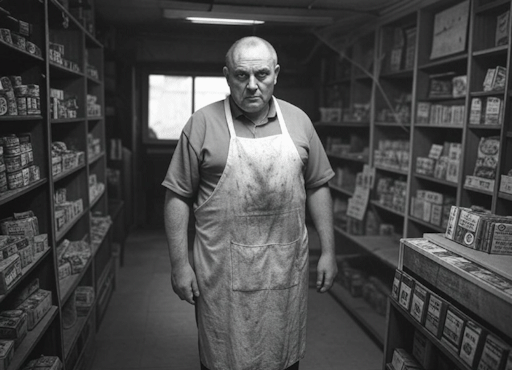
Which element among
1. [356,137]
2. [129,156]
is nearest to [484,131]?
[356,137]

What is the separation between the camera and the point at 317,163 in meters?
2.32

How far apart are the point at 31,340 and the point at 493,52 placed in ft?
9.34

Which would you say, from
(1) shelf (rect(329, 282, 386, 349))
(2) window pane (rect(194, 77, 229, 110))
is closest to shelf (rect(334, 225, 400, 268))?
(1) shelf (rect(329, 282, 386, 349))

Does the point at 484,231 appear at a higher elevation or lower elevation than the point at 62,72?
lower

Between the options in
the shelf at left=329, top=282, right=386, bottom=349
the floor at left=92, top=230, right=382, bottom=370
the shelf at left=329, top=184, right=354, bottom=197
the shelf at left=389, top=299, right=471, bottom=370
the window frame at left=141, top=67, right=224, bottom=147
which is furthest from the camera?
the window frame at left=141, top=67, right=224, bottom=147

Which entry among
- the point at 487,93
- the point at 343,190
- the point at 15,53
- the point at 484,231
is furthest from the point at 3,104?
the point at 343,190

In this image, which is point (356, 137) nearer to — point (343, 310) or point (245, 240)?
point (343, 310)

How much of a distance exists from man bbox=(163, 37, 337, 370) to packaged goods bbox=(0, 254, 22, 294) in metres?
0.62

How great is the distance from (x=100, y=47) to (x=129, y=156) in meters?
2.20

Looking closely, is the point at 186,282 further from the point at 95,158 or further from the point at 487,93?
the point at 95,158

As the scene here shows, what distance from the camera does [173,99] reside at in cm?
753

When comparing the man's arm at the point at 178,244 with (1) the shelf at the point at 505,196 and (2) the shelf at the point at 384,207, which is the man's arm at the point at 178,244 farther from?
(2) the shelf at the point at 384,207

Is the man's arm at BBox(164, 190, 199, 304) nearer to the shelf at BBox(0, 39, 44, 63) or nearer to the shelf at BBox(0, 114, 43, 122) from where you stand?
the shelf at BBox(0, 114, 43, 122)

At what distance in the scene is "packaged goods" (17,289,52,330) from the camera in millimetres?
2350
